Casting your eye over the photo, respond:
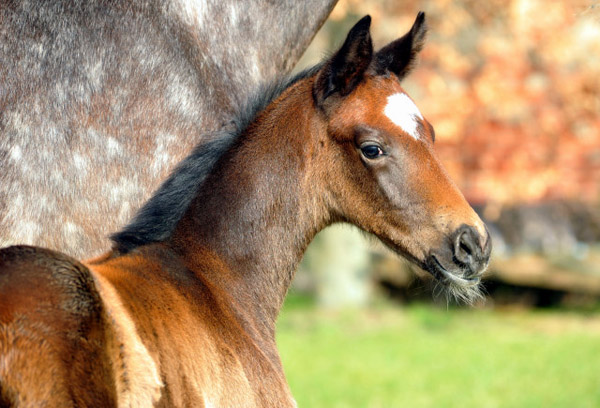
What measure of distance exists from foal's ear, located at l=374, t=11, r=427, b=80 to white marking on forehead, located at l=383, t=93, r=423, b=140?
0.65 ft

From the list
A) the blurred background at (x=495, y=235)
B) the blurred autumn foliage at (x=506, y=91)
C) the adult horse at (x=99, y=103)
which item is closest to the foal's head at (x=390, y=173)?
the adult horse at (x=99, y=103)

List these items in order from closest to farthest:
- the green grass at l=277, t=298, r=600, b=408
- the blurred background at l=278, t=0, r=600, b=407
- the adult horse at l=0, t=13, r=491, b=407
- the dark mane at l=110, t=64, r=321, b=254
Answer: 1. the adult horse at l=0, t=13, r=491, b=407
2. the dark mane at l=110, t=64, r=321, b=254
3. the green grass at l=277, t=298, r=600, b=408
4. the blurred background at l=278, t=0, r=600, b=407

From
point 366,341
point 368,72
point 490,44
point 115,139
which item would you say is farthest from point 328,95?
point 490,44

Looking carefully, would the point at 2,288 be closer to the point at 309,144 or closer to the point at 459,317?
the point at 309,144

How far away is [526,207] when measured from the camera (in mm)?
13883

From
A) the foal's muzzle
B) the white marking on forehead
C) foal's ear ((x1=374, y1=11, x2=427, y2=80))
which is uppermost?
foal's ear ((x1=374, y1=11, x2=427, y2=80))

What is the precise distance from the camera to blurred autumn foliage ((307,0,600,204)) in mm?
11312

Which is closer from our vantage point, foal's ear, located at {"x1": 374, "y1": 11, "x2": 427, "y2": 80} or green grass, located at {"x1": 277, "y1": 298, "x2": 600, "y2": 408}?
foal's ear, located at {"x1": 374, "y1": 11, "x2": 427, "y2": 80}

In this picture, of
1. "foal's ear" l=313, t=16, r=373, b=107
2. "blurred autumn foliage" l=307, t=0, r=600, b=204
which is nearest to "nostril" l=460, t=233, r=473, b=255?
"foal's ear" l=313, t=16, r=373, b=107

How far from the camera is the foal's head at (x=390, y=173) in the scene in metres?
3.44

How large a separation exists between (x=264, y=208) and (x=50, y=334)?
1.34 meters

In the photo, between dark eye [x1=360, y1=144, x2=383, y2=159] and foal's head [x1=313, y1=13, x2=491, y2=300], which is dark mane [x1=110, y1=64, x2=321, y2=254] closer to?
foal's head [x1=313, y1=13, x2=491, y2=300]

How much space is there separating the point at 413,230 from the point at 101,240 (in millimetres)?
1292

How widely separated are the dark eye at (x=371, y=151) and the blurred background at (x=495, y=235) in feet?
16.7
